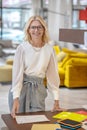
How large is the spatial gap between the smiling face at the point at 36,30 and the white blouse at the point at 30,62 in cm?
11

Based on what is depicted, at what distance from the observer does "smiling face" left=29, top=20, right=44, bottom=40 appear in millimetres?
2412

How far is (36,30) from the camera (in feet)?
7.91

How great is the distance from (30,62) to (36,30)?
28 centimetres

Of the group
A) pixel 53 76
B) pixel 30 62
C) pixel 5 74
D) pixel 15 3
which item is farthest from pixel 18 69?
pixel 15 3

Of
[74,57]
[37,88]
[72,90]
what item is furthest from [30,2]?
[37,88]

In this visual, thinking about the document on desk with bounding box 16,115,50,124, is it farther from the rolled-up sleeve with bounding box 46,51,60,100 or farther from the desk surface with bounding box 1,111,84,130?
the rolled-up sleeve with bounding box 46,51,60,100

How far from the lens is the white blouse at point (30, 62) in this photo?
98.0 inches

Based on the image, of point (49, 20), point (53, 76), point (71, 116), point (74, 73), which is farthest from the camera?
point (49, 20)

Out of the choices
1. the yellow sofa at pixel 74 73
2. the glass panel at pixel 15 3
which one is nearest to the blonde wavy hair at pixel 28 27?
the yellow sofa at pixel 74 73

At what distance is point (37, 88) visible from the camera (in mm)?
2602

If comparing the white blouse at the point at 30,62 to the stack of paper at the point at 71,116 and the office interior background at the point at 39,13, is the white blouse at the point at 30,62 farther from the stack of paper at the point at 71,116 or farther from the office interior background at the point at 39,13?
the office interior background at the point at 39,13

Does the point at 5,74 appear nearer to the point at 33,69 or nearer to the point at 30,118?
the point at 33,69

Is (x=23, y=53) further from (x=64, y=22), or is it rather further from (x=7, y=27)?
(x=7, y=27)

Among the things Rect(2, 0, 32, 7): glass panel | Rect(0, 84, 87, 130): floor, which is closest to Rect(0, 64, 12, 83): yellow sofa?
Rect(0, 84, 87, 130): floor
